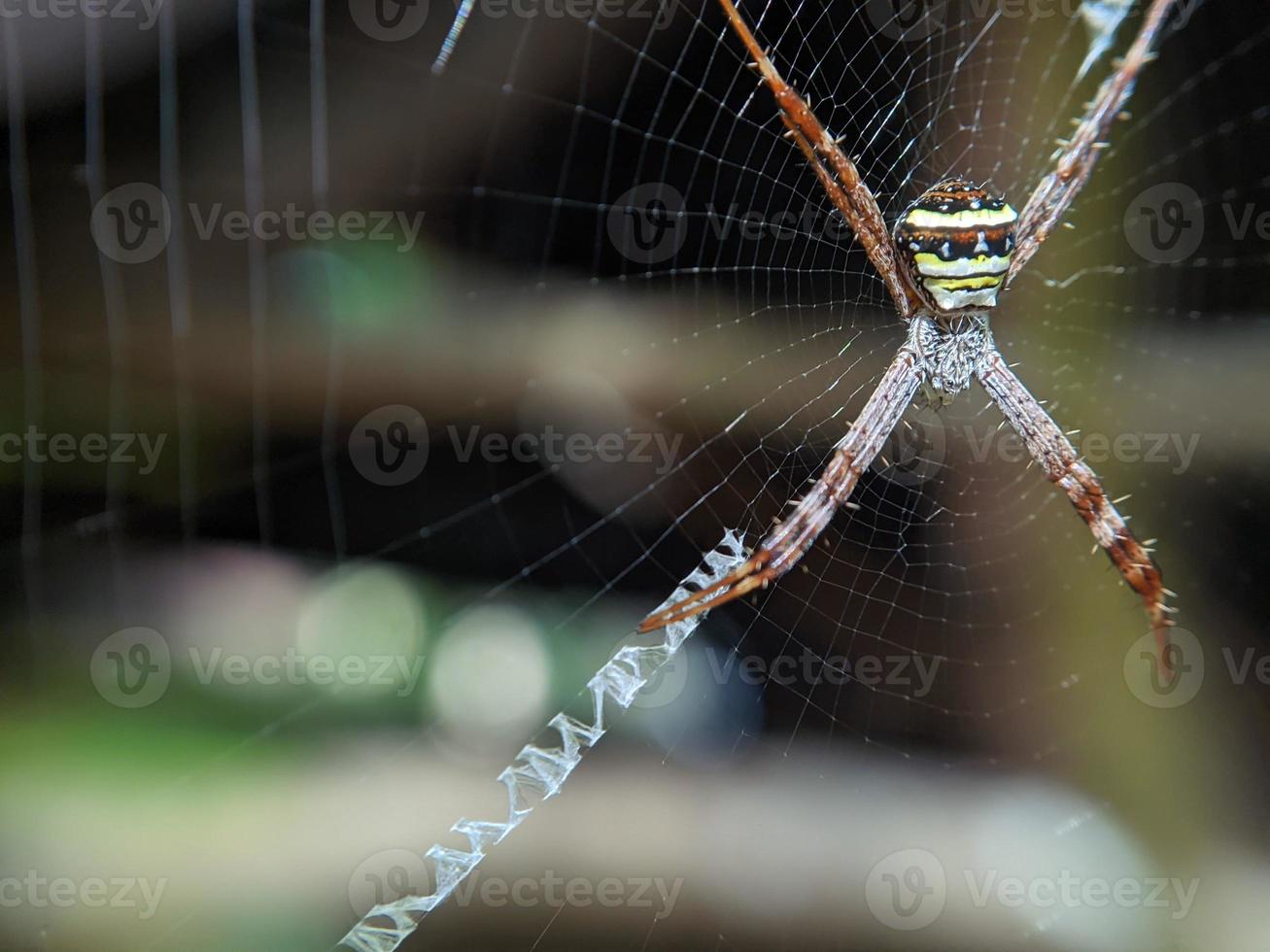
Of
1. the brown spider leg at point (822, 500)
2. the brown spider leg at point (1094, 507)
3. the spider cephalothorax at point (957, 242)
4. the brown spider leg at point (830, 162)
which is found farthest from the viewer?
the brown spider leg at point (1094, 507)

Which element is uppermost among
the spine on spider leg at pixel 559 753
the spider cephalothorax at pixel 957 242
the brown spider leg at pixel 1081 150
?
the brown spider leg at pixel 1081 150

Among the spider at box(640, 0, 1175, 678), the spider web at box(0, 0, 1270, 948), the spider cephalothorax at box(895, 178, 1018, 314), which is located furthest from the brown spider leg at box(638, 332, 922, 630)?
the spider cephalothorax at box(895, 178, 1018, 314)

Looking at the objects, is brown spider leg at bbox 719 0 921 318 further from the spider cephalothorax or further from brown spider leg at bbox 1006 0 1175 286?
brown spider leg at bbox 1006 0 1175 286

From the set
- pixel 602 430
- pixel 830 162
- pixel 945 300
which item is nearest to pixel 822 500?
pixel 945 300

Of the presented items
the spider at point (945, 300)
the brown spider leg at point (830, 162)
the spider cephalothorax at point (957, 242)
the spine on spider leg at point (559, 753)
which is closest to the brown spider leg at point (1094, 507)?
the spider at point (945, 300)

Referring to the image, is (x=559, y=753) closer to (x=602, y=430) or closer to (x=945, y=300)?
(x=602, y=430)

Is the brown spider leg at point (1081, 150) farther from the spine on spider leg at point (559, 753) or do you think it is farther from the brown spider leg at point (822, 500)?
the spine on spider leg at point (559, 753)
